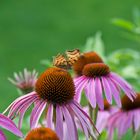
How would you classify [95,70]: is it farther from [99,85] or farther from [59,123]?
[59,123]

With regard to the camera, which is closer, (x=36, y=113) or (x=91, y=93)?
(x=36, y=113)

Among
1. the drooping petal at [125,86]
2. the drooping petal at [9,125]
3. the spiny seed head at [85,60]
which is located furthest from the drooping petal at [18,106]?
the spiny seed head at [85,60]

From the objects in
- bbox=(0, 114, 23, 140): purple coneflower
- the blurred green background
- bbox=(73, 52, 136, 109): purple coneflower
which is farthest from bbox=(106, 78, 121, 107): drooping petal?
the blurred green background

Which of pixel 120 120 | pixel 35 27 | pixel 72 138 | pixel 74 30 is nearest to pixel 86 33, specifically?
pixel 74 30

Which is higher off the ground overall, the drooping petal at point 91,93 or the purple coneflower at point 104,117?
the drooping petal at point 91,93

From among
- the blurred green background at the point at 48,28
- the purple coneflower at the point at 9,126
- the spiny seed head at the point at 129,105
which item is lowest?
the spiny seed head at the point at 129,105

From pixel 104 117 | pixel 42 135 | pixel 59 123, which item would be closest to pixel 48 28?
pixel 104 117

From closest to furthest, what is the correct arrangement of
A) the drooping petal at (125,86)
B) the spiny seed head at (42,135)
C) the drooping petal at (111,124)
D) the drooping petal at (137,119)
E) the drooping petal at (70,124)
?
1. the spiny seed head at (42,135)
2. the drooping petal at (70,124)
3. the drooping petal at (125,86)
4. the drooping petal at (137,119)
5. the drooping petal at (111,124)

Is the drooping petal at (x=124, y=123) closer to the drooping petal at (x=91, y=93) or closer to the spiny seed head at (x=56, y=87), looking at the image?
the drooping petal at (x=91, y=93)
